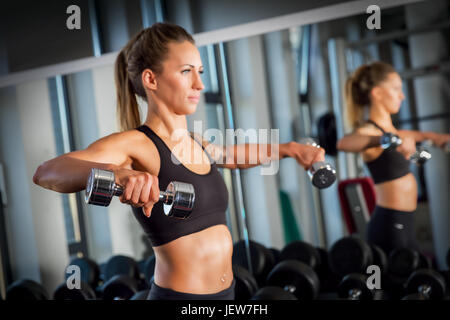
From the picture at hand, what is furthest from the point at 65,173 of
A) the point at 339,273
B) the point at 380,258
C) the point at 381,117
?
the point at 339,273

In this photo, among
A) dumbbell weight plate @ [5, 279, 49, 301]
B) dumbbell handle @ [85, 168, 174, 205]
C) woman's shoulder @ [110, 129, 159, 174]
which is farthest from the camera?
dumbbell weight plate @ [5, 279, 49, 301]

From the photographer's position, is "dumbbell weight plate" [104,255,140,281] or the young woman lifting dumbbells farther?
"dumbbell weight plate" [104,255,140,281]

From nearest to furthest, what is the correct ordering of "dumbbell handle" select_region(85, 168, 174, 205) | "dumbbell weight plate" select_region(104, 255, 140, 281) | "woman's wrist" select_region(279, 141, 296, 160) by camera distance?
"dumbbell handle" select_region(85, 168, 174, 205) < "woman's wrist" select_region(279, 141, 296, 160) < "dumbbell weight plate" select_region(104, 255, 140, 281)

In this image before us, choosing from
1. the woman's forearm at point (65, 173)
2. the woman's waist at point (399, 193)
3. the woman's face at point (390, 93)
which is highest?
the woman's face at point (390, 93)

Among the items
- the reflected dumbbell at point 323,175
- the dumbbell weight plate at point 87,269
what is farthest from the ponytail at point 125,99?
the dumbbell weight plate at point 87,269

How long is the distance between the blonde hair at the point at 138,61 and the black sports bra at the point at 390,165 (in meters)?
1.25

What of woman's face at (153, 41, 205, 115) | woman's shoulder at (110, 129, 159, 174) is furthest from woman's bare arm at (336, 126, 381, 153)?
woman's shoulder at (110, 129, 159, 174)

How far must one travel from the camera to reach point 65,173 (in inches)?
42.7

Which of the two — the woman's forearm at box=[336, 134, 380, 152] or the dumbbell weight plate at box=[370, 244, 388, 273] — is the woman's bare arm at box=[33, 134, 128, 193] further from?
the dumbbell weight plate at box=[370, 244, 388, 273]

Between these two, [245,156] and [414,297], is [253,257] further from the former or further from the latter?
[245,156]

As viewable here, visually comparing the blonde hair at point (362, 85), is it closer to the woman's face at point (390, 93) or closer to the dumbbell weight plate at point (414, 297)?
the woman's face at point (390, 93)

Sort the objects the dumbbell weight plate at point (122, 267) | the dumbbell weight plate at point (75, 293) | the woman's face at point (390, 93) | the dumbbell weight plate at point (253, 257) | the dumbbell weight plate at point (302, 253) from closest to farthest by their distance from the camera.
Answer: the woman's face at point (390, 93), the dumbbell weight plate at point (75, 293), the dumbbell weight plate at point (253, 257), the dumbbell weight plate at point (302, 253), the dumbbell weight plate at point (122, 267)

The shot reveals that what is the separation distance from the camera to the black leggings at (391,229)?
93.9 inches

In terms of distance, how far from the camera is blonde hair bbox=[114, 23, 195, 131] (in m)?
1.36
